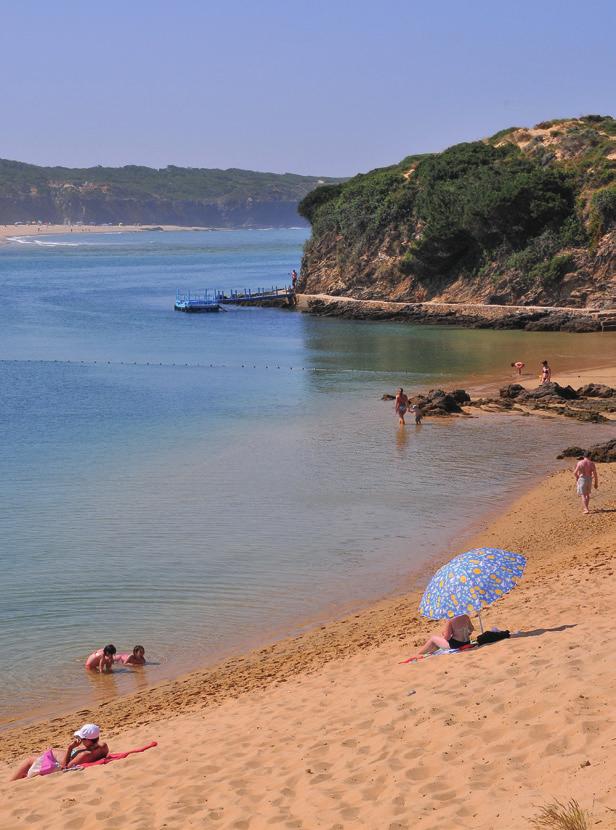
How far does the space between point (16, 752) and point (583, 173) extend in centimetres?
5850

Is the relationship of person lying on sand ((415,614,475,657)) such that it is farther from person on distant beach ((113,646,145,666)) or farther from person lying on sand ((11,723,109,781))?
person on distant beach ((113,646,145,666))

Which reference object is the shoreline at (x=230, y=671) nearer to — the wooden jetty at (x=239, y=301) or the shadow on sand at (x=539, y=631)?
the shadow on sand at (x=539, y=631)

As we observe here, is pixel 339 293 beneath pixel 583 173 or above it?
beneath

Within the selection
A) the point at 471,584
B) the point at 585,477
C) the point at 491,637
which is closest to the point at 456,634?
the point at 491,637

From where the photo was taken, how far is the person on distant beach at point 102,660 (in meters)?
13.9

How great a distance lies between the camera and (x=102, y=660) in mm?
14047

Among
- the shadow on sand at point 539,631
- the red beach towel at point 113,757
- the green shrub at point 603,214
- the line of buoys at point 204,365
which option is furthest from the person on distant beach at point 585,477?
the green shrub at point 603,214

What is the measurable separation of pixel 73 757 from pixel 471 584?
423 cm

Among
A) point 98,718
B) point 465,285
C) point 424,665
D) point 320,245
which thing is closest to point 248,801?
point 424,665

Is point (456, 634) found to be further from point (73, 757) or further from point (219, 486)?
point (219, 486)

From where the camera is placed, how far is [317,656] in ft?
45.0

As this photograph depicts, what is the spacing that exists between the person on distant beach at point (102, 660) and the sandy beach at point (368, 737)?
0.81 metres

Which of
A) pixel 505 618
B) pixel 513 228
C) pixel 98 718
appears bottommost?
pixel 98 718

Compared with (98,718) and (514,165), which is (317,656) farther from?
(514,165)
